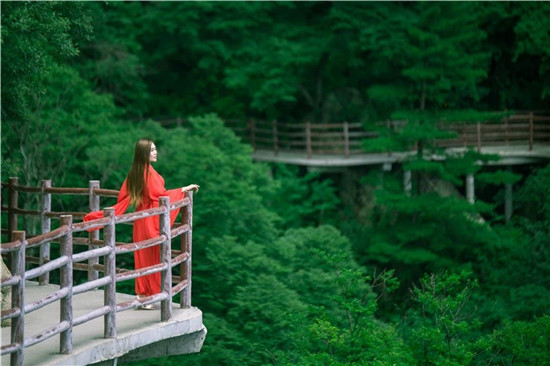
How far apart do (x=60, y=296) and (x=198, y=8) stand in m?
25.7

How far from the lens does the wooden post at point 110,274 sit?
962 centimetres

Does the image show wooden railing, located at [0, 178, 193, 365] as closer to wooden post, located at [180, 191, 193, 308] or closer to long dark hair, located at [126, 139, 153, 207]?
wooden post, located at [180, 191, 193, 308]

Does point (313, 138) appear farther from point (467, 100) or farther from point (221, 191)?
point (221, 191)

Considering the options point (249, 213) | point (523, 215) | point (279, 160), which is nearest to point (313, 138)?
point (279, 160)

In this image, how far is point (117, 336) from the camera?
9766 mm

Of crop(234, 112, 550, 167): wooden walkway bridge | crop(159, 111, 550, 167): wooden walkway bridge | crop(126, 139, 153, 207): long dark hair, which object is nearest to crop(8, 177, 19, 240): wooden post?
crop(126, 139, 153, 207): long dark hair

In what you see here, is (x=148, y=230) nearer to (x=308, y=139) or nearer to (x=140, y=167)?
(x=140, y=167)

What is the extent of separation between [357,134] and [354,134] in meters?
0.09

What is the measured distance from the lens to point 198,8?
33969 millimetres

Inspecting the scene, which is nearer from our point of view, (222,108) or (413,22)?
(413,22)

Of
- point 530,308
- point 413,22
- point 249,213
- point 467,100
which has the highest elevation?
point 413,22

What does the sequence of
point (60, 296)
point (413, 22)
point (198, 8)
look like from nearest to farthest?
point (60, 296), point (413, 22), point (198, 8)

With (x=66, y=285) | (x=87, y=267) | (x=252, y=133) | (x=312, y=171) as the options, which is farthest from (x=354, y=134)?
(x=66, y=285)

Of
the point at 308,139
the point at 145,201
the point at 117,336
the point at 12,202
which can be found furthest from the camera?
the point at 308,139
